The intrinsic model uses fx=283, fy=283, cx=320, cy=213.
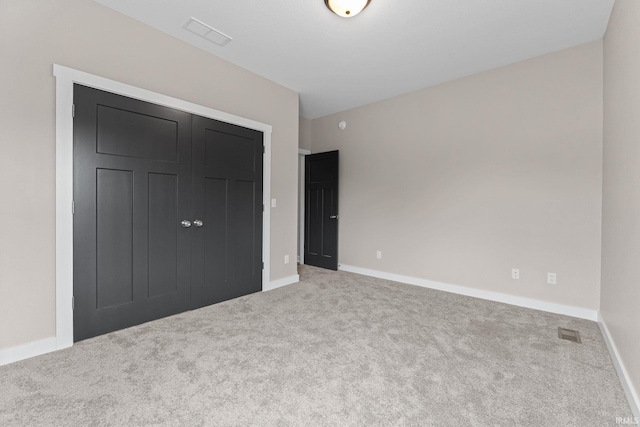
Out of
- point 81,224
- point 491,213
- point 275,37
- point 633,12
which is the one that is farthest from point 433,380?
point 275,37

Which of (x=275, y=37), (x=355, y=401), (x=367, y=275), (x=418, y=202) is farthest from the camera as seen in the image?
(x=367, y=275)

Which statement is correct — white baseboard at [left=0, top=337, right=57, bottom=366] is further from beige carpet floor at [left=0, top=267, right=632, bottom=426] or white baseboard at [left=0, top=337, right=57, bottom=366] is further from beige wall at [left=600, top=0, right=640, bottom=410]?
beige wall at [left=600, top=0, right=640, bottom=410]

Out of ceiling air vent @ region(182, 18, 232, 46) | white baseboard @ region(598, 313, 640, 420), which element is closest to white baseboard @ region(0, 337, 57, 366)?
ceiling air vent @ region(182, 18, 232, 46)

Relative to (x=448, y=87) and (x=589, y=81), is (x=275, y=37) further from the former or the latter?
(x=589, y=81)

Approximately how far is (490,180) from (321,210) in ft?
8.63

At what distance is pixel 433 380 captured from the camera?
179 cm

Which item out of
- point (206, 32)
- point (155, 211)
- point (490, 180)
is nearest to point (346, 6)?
point (206, 32)

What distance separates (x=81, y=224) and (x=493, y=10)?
3.77 metres

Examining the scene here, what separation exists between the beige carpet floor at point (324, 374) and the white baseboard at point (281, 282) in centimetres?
79

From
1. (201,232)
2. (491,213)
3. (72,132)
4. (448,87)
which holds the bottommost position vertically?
(201,232)

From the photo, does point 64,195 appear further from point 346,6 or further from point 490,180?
point 490,180

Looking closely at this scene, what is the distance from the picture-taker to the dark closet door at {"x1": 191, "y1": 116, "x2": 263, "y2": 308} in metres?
2.99

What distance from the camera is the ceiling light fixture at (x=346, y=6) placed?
2.14 meters

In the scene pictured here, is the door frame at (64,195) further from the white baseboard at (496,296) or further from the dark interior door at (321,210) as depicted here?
the white baseboard at (496,296)
